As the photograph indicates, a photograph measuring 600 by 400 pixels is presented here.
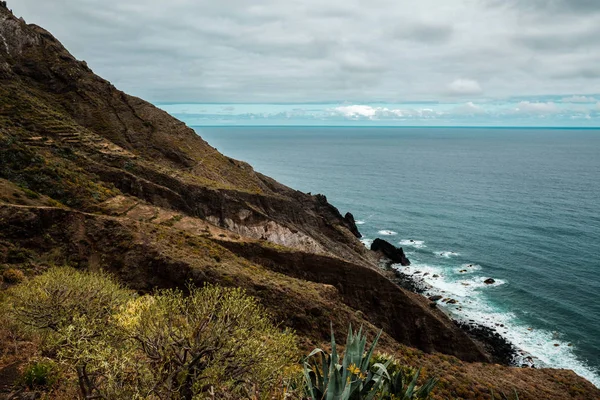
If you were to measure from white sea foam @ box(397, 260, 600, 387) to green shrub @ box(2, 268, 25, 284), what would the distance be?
47.7 meters

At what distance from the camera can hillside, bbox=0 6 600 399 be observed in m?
28.1

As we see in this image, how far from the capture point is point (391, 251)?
73250mm

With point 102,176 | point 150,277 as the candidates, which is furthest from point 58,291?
point 102,176

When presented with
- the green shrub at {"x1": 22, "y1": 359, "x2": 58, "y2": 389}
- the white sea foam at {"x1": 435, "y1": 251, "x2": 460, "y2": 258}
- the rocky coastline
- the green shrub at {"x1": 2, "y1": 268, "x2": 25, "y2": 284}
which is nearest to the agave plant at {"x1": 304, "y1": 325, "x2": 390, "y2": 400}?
the green shrub at {"x1": 22, "y1": 359, "x2": 58, "y2": 389}

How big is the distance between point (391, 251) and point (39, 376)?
6515cm

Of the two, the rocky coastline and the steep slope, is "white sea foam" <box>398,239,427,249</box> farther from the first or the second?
the rocky coastline

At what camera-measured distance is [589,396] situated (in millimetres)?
29109

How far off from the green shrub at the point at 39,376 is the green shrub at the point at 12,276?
11.0 meters

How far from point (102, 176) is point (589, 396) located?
51176 mm

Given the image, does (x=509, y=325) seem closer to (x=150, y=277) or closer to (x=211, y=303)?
(x=150, y=277)

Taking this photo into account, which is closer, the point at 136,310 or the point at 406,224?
the point at 136,310

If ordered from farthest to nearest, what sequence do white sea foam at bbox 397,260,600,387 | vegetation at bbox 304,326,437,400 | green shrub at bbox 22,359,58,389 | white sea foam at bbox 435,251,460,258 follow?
white sea foam at bbox 435,251,460,258 → white sea foam at bbox 397,260,600,387 → green shrub at bbox 22,359,58,389 → vegetation at bbox 304,326,437,400

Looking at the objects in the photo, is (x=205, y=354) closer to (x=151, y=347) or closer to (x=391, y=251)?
(x=151, y=347)

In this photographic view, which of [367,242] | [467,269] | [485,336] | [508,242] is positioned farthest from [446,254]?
[485,336]
